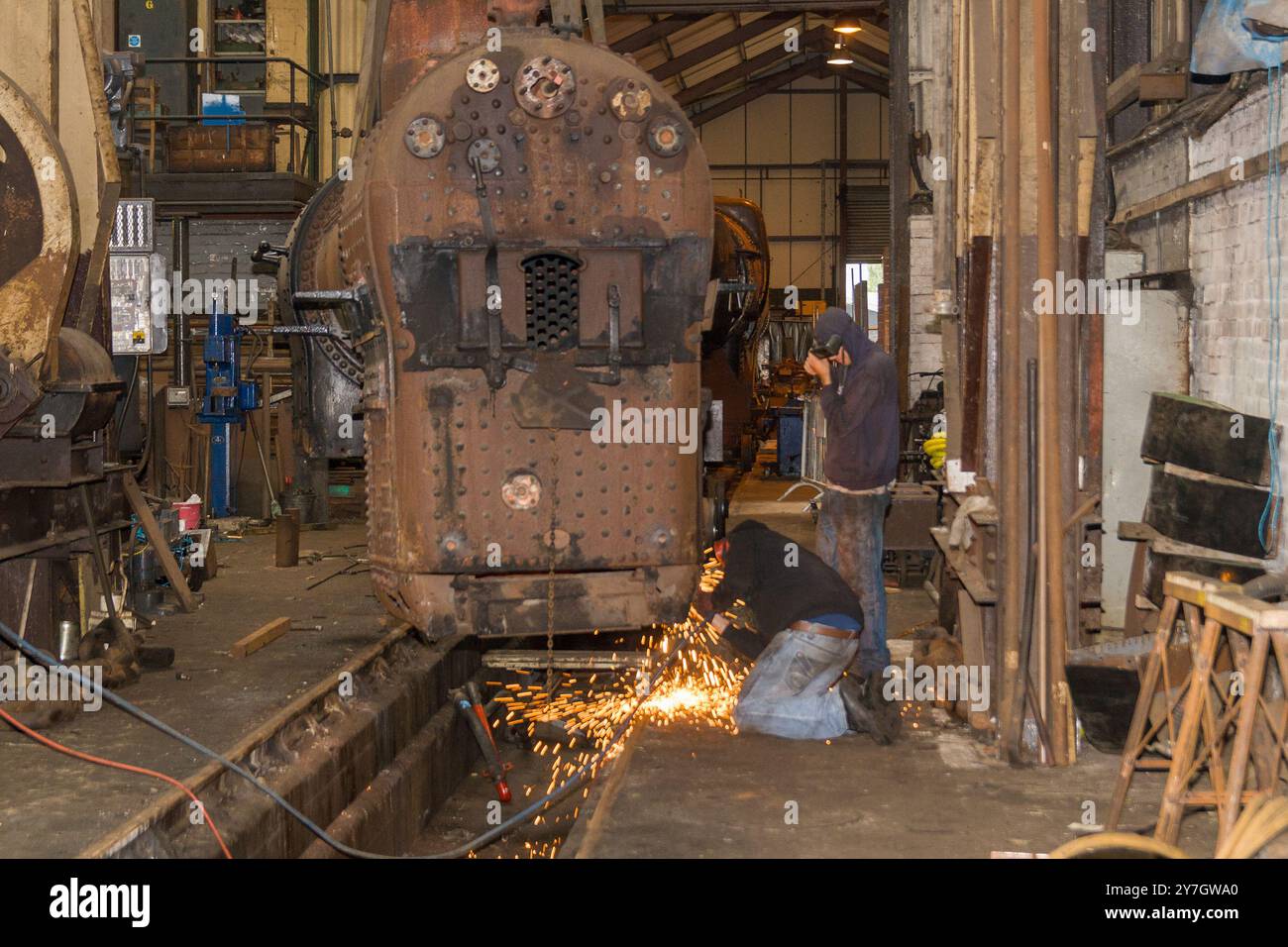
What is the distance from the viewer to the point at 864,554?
692 cm

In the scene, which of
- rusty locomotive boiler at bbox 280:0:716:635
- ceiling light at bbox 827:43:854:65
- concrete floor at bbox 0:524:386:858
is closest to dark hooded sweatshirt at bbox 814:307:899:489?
rusty locomotive boiler at bbox 280:0:716:635

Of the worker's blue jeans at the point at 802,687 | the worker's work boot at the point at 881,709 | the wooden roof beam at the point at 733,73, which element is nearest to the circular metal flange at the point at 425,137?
the worker's blue jeans at the point at 802,687

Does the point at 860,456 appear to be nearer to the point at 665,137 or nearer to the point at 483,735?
the point at 665,137

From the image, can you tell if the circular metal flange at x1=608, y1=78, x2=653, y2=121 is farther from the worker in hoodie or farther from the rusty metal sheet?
the rusty metal sheet

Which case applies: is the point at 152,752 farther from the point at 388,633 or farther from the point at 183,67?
the point at 183,67

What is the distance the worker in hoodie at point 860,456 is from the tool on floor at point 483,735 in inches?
81.1

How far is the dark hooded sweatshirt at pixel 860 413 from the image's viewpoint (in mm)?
6820

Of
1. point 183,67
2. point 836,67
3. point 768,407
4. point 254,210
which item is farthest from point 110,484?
point 836,67

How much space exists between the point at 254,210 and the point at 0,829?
43.4 feet

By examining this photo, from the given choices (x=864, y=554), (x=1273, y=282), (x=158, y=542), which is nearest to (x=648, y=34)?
(x=158, y=542)

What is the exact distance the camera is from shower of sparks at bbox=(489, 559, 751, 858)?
273 inches

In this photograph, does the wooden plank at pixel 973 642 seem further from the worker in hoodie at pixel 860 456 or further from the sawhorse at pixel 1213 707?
the sawhorse at pixel 1213 707

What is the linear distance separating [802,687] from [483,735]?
2200mm

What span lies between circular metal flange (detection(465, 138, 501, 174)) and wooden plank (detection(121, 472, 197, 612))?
4.36m
